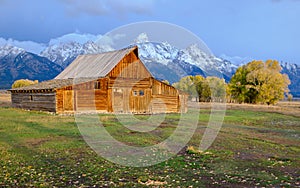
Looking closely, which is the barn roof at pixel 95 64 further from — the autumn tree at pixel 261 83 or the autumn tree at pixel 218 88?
the autumn tree at pixel 218 88

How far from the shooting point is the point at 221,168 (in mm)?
14570

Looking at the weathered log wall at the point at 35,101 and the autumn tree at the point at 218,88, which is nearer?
Result: the weathered log wall at the point at 35,101

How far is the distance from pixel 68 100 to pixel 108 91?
20.2ft

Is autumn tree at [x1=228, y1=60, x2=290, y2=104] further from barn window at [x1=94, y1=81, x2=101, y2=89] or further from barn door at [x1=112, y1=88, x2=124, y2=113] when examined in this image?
barn window at [x1=94, y1=81, x2=101, y2=89]

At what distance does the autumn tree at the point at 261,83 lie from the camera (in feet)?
266

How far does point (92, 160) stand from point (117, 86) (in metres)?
31.2

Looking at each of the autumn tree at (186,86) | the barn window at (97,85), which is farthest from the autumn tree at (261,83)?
the barn window at (97,85)

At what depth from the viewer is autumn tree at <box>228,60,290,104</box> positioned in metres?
81.1

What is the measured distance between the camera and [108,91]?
45.8 meters

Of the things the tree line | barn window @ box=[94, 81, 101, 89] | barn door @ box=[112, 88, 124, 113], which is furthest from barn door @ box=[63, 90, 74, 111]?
the tree line

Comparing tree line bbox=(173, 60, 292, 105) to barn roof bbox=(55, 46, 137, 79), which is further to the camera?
tree line bbox=(173, 60, 292, 105)

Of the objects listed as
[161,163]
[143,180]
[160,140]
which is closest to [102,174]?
[143,180]

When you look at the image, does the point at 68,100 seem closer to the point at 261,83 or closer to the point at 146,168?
the point at 146,168

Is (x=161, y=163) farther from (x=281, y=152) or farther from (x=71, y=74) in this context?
(x=71, y=74)
